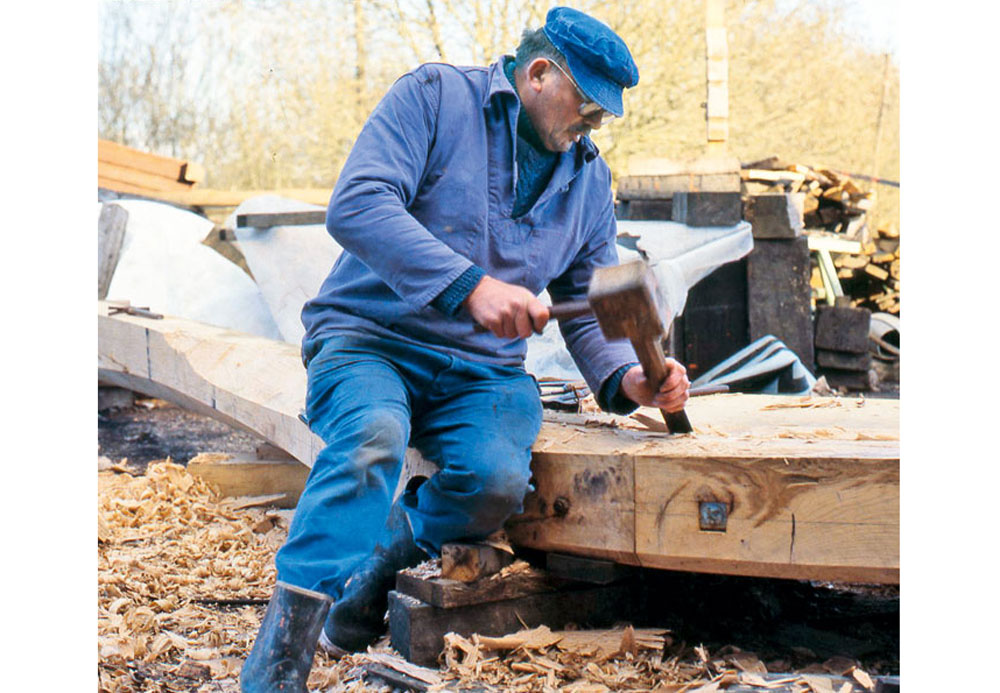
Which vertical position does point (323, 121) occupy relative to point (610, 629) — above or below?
above

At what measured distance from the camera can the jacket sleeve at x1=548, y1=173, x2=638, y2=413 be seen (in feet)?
7.60

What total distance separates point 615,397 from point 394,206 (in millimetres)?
711

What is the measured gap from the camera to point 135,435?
16.2 feet

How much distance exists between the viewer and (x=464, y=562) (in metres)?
2.07

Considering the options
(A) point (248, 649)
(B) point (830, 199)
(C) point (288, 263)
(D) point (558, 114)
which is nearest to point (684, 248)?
(C) point (288, 263)

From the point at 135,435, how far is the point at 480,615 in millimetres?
3329

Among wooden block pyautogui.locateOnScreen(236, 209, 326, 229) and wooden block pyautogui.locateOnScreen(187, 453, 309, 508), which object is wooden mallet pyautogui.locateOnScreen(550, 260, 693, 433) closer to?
wooden block pyautogui.locateOnScreen(187, 453, 309, 508)

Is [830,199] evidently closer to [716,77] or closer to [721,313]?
[716,77]

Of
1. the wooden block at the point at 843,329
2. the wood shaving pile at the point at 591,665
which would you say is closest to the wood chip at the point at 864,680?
the wood shaving pile at the point at 591,665

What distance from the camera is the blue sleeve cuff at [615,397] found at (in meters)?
2.29

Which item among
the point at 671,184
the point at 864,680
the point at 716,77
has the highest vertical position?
the point at 716,77
